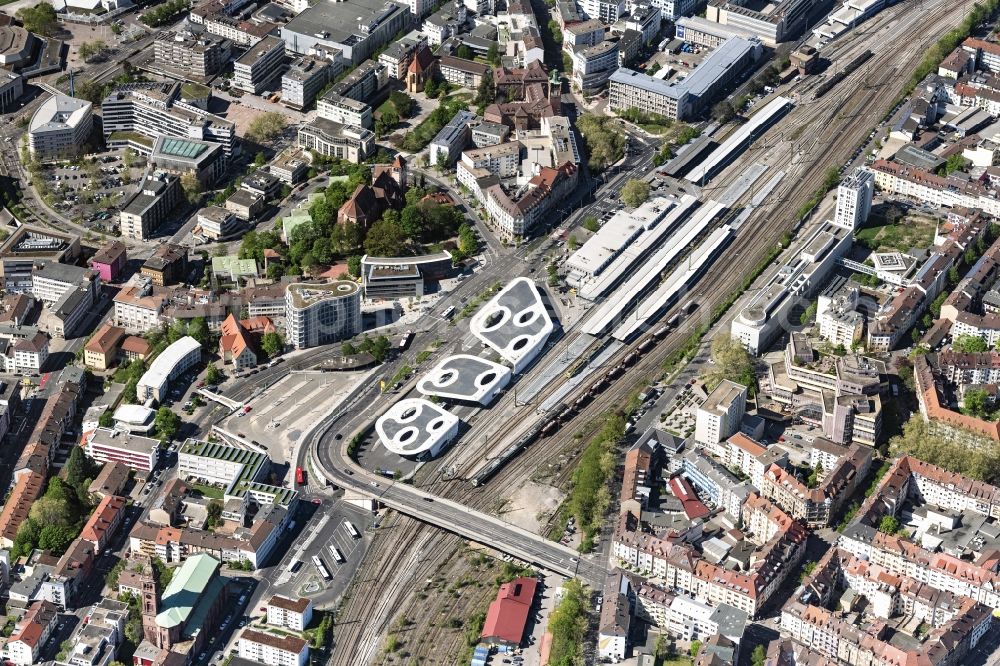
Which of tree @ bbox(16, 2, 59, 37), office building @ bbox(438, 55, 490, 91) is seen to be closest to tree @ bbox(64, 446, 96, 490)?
office building @ bbox(438, 55, 490, 91)

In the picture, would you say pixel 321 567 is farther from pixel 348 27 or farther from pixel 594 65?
pixel 348 27

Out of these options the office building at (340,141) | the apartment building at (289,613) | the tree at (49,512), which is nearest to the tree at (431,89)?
the office building at (340,141)

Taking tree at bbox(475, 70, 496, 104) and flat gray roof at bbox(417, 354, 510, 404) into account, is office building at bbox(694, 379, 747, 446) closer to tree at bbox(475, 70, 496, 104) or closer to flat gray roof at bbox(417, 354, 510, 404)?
flat gray roof at bbox(417, 354, 510, 404)

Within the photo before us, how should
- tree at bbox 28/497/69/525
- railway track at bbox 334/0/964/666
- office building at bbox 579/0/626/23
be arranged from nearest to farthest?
railway track at bbox 334/0/964/666 < tree at bbox 28/497/69/525 < office building at bbox 579/0/626/23

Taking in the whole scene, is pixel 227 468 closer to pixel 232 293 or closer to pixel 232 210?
pixel 232 293

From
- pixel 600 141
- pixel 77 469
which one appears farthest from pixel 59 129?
pixel 600 141

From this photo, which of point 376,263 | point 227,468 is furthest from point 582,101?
point 227,468
